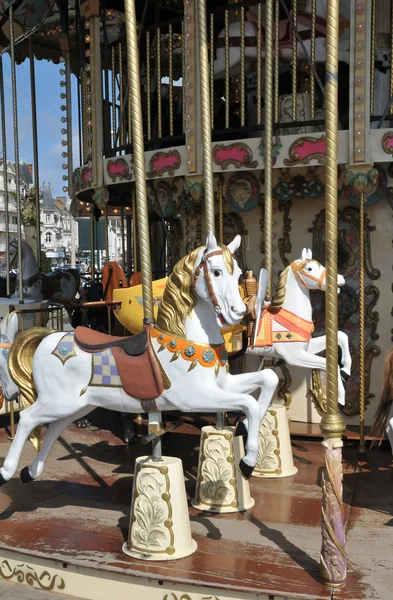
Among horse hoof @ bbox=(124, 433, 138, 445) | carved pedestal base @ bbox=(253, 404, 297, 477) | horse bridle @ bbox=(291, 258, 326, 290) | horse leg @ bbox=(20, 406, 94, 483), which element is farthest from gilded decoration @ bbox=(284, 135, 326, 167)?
horse leg @ bbox=(20, 406, 94, 483)

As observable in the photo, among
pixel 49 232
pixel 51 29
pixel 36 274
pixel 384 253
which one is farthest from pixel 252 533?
pixel 49 232

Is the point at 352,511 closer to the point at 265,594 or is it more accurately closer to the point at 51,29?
the point at 265,594

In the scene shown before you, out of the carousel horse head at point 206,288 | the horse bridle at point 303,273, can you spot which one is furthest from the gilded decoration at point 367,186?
the carousel horse head at point 206,288

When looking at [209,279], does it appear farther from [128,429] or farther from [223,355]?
[128,429]

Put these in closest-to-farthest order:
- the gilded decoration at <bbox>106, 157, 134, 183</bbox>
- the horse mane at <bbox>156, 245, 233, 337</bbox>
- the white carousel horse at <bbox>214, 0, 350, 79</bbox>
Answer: the horse mane at <bbox>156, 245, 233, 337</bbox> → the white carousel horse at <bbox>214, 0, 350, 79</bbox> → the gilded decoration at <bbox>106, 157, 134, 183</bbox>

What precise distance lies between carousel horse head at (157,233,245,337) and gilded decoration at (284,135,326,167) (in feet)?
8.37

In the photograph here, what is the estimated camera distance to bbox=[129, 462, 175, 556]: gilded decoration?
4137mm

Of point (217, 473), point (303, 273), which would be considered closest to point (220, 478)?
point (217, 473)

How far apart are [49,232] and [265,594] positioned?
84863 mm

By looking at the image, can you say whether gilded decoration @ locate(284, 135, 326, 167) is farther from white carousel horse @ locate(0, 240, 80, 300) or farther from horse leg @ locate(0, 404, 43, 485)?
white carousel horse @ locate(0, 240, 80, 300)

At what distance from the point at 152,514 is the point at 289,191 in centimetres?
413

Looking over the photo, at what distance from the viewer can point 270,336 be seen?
6227 mm

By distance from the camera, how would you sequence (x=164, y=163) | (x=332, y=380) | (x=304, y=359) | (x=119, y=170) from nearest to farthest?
1. (x=332, y=380)
2. (x=304, y=359)
3. (x=164, y=163)
4. (x=119, y=170)

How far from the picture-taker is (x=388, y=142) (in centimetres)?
632
